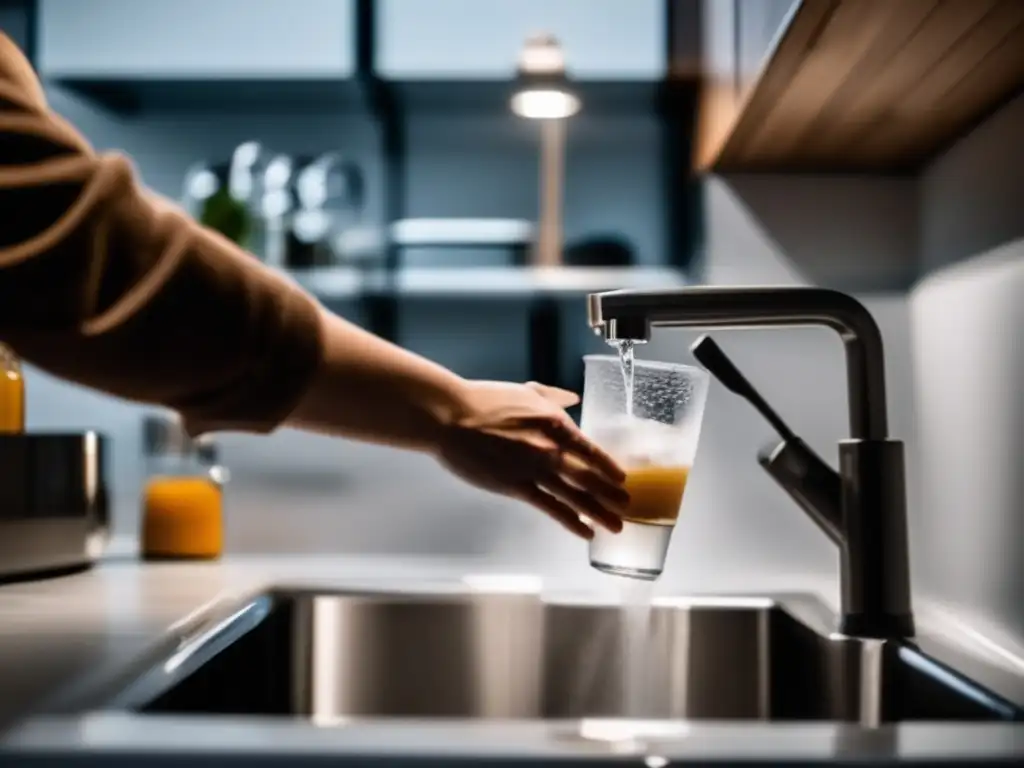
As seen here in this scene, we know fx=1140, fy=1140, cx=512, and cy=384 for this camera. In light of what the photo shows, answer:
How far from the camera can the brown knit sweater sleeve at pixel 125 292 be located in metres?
0.69

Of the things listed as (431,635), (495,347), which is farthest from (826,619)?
(495,347)

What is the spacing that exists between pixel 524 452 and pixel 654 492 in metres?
0.12

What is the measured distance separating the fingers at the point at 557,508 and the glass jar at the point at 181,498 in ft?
1.86

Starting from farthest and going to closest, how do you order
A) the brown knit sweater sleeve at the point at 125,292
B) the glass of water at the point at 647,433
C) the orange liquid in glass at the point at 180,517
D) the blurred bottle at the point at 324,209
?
the blurred bottle at the point at 324,209
the orange liquid in glass at the point at 180,517
the glass of water at the point at 647,433
the brown knit sweater sleeve at the point at 125,292

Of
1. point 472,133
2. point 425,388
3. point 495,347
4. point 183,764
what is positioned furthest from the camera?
point 472,133

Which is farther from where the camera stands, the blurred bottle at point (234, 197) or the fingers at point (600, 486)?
the blurred bottle at point (234, 197)

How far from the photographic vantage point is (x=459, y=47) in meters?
1.50

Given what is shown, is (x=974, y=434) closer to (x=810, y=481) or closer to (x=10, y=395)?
(x=810, y=481)

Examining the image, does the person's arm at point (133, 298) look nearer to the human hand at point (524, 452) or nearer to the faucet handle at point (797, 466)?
the human hand at point (524, 452)

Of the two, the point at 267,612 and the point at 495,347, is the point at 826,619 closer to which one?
the point at 267,612

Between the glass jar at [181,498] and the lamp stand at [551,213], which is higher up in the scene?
the lamp stand at [551,213]

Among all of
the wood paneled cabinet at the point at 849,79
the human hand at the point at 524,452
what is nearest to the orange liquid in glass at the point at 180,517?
the human hand at the point at 524,452

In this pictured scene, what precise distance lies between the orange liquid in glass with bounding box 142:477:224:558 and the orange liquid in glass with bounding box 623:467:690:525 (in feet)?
2.15

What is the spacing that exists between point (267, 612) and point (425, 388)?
0.36 metres
